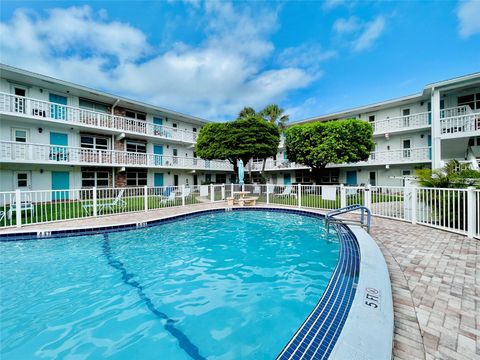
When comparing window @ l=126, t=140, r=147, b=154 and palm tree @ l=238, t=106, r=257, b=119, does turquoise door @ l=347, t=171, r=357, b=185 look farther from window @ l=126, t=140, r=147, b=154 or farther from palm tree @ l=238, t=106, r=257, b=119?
window @ l=126, t=140, r=147, b=154

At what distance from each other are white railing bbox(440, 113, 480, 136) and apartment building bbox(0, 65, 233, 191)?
66.2 ft

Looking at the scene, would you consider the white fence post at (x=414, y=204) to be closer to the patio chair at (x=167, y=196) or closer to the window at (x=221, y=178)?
the patio chair at (x=167, y=196)

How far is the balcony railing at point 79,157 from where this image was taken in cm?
1255

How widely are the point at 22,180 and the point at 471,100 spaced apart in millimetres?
32677

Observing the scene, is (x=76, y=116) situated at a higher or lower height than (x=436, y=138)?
higher

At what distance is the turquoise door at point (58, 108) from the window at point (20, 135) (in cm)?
205

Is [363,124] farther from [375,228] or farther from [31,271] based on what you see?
[31,271]

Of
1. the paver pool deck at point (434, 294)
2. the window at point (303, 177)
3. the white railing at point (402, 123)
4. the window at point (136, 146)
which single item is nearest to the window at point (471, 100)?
the white railing at point (402, 123)

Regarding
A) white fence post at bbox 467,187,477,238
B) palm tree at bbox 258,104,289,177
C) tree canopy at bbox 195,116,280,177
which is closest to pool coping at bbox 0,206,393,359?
white fence post at bbox 467,187,477,238

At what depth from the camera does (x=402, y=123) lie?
19.0m

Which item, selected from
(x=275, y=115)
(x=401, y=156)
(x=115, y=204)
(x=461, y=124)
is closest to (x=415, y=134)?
(x=401, y=156)

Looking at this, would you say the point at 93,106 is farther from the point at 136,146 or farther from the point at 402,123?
the point at 402,123

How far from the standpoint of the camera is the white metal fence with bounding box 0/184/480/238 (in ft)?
21.2

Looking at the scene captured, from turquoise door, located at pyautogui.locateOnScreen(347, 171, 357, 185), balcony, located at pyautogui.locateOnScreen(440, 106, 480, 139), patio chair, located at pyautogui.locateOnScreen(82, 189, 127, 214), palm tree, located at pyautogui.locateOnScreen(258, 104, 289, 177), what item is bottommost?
patio chair, located at pyautogui.locateOnScreen(82, 189, 127, 214)
